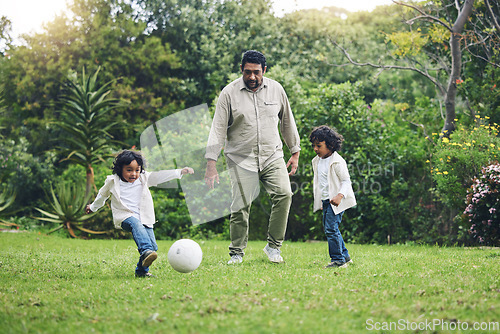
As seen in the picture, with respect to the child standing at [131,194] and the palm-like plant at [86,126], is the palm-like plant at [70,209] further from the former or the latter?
the child standing at [131,194]

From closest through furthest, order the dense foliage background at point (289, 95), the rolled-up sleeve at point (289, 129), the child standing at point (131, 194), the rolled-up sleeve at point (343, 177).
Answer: the child standing at point (131, 194) < the rolled-up sleeve at point (343, 177) < the rolled-up sleeve at point (289, 129) < the dense foliage background at point (289, 95)

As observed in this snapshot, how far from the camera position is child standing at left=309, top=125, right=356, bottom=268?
538 centimetres

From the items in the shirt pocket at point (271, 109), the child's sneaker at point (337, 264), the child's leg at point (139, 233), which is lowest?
the child's sneaker at point (337, 264)

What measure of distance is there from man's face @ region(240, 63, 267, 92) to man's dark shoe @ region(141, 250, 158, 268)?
2.23 m

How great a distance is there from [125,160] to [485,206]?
16.6 ft

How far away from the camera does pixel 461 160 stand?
780cm

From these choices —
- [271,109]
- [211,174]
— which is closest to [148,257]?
[211,174]

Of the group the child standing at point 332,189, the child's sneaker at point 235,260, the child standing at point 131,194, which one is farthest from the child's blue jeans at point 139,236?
the child standing at point 332,189

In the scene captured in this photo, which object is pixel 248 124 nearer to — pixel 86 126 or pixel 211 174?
pixel 211 174

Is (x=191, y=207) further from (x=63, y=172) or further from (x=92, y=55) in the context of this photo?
(x=92, y=55)

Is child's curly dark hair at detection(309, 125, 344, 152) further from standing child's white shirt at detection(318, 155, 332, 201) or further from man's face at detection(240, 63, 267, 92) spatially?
man's face at detection(240, 63, 267, 92)

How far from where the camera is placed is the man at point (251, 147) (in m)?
5.85

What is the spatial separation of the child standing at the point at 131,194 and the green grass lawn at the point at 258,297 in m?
0.51

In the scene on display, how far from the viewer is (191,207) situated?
435 inches
